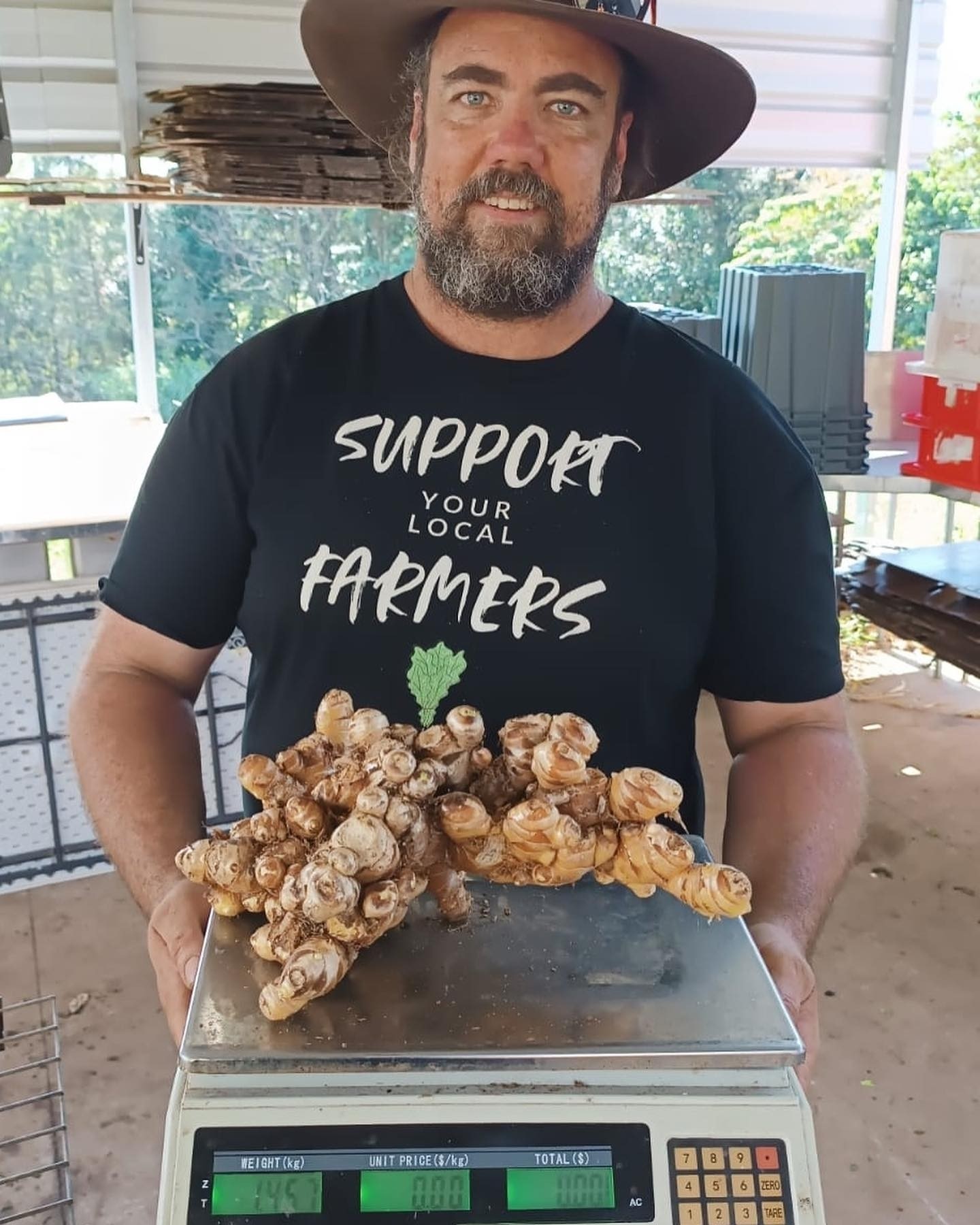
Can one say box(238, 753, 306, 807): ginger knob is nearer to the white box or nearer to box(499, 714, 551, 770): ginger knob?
box(499, 714, 551, 770): ginger knob

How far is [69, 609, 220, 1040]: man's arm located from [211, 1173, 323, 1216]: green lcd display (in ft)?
1.44

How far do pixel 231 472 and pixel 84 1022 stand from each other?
163 centimetres

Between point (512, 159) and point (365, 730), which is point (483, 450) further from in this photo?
point (365, 730)

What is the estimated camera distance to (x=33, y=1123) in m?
2.14

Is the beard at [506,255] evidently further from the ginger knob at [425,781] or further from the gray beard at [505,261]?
the ginger knob at [425,781]

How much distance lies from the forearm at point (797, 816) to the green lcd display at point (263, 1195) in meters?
0.57

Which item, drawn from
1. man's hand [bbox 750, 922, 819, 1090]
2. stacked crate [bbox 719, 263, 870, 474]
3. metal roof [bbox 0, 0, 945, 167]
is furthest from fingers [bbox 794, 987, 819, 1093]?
metal roof [bbox 0, 0, 945, 167]

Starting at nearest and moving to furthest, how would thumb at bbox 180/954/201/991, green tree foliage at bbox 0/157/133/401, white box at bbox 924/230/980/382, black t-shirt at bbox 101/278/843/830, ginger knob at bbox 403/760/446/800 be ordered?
ginger knob at bbox 403/760/446/800, thumb at bbox 180/954/201/991, black t-shirt at bbox 101/278/843/830, white box at bbox 924/230/980/382, green tree foliage at bbox 0/157/133/401

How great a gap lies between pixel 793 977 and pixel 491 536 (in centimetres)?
55

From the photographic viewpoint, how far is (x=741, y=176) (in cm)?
467

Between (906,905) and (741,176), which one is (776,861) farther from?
(741,176)

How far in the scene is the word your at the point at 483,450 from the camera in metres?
1.27

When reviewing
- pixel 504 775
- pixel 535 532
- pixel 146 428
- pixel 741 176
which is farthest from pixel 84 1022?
pixel 741 176

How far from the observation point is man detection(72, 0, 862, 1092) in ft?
4.07
